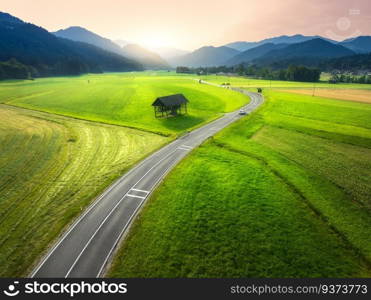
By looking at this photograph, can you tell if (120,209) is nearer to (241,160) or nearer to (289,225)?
(289,225)

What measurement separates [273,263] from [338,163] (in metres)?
27.9

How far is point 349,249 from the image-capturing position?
21.6 meters

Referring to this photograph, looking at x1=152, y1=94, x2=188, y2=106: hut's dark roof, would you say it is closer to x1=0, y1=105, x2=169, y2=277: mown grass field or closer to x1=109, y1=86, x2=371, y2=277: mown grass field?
x1=0, y1=105, x2=169, y2=277: mown grass field

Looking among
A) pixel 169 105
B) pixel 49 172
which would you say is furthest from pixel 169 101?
pixel 49 172

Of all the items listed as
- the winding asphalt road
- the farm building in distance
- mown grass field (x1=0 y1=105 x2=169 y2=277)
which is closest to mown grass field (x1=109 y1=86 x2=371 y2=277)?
the winding asphalt road

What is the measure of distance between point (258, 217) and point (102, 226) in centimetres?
1761

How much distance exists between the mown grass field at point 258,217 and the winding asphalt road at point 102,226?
1.60 metres

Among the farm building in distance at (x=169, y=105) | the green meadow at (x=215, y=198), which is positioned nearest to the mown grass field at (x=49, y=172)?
the green meadow at (x=215, y=198)

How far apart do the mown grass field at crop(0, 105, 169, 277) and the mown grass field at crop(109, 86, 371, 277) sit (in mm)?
8829

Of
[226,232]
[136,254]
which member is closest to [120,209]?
[136,254]

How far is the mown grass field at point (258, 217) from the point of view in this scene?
778 inches

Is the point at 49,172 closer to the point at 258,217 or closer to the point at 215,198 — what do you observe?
the point at 215,198

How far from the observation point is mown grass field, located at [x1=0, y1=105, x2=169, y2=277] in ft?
73.4

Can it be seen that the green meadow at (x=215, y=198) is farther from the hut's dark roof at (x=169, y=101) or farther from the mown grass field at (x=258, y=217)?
the hut's dark roof at (x=169, y=101)
